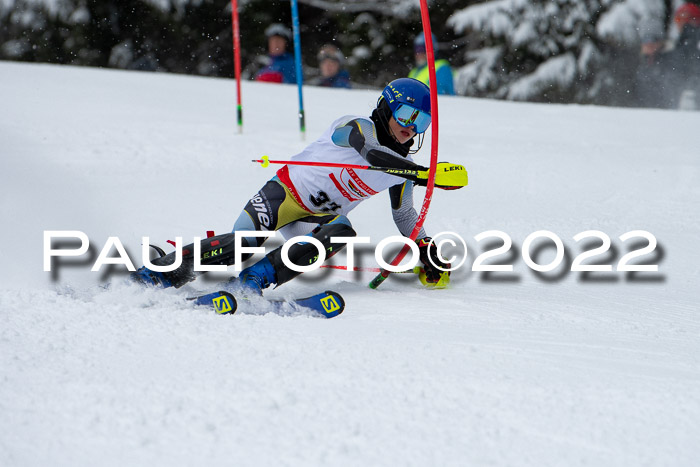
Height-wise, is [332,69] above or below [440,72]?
above

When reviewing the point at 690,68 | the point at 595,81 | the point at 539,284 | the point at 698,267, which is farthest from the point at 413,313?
the point at 595,81

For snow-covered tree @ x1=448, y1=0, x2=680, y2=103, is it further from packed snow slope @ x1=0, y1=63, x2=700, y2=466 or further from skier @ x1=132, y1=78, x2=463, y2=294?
skier @ x1=132, y1=78, x2=463, y2=294

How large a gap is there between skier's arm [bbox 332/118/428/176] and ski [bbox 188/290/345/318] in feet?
2.47

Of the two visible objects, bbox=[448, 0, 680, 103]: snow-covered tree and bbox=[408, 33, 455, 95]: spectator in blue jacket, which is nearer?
bbox=[408, 33, 455, 95]: spectator in blue jacket

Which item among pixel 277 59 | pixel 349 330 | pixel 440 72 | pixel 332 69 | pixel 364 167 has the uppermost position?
pixel 277 59

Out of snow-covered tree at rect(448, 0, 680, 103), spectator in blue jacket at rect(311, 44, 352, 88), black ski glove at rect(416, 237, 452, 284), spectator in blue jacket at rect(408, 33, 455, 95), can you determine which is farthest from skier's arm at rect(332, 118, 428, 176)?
snow-covered tree at rect(448, 0, 680, 103)

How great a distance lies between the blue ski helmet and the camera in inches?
136

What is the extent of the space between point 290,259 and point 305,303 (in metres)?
0.37

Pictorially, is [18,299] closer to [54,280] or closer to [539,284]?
[54,280]

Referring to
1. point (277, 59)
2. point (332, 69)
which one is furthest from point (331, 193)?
point (277, 59)

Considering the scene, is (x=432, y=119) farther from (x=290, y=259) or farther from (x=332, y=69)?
(x=332, y=69)

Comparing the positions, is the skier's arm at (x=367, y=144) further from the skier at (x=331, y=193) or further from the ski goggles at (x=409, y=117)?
the ski goggles at (x=409, y=117)

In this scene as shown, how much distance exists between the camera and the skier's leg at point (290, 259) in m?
3.25

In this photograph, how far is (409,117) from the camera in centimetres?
346
